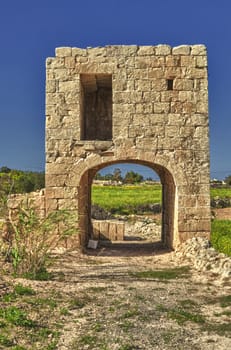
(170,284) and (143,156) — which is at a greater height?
(143,156)

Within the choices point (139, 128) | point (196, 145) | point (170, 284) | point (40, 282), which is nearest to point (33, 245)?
point (40, 282)

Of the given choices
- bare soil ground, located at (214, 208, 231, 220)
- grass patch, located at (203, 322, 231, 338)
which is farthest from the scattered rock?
bare soil ground, located at (214, 208, 231, 220)

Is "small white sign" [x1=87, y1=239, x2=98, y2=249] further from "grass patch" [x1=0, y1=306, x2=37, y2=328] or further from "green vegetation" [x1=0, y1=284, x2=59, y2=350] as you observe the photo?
"grass patch" [x1=0, y1=306, x2=37, y2=328]

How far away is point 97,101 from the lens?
47.8 feet

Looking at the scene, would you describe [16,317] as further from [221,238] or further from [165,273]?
[221,238]

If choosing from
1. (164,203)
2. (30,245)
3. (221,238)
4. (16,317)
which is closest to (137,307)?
(16,317)

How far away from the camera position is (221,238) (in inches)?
443

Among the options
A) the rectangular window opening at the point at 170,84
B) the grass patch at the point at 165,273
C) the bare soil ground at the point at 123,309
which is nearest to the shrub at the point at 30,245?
the bare soil ground at the point at 123,309

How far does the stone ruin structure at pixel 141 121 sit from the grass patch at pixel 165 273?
2.13 metres

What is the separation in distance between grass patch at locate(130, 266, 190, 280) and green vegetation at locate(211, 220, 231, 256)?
114 centimetres

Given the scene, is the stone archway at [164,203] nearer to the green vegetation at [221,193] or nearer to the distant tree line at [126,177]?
the green vegetation at [221,193]

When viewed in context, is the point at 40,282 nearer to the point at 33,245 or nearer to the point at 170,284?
the point at 33,245

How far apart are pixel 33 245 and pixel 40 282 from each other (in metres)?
1.01

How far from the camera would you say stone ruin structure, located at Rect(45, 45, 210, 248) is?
1205 cm
